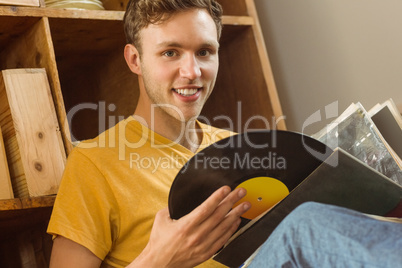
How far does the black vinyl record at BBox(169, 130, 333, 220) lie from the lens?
0.90 meters

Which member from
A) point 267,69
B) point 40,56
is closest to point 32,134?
point 40,56

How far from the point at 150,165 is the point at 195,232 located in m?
0.34

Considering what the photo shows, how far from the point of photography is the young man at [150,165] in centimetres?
98

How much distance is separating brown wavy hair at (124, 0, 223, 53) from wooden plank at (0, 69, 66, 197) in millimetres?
256

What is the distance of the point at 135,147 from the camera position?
1.29 metres

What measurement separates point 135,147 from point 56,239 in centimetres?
28

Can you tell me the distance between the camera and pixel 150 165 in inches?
49.7

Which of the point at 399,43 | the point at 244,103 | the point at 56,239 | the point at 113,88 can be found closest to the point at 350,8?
the point at 399,43

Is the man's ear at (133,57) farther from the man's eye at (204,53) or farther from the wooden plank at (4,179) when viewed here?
the wooden plank at (4,179)

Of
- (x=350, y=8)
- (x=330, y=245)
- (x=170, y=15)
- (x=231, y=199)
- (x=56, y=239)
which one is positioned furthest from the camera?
(x=350, y=8)

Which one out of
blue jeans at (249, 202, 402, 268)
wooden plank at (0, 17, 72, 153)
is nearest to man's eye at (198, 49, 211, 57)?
wooden plank at (0, 17, 72, 153)

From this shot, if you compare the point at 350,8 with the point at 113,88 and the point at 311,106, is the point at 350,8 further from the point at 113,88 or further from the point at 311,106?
the point at 113,88

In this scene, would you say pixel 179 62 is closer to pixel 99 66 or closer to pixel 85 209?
pixel 85 209

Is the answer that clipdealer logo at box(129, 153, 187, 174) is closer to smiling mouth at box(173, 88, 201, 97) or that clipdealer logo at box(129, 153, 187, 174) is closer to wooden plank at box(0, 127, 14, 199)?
smiling mouth at box(173, 88, 201, 97)
